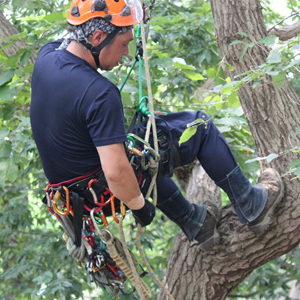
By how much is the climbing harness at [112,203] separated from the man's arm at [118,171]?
166 millimetres

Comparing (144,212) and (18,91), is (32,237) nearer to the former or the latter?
(18,91)

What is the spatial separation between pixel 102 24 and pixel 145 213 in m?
0.87

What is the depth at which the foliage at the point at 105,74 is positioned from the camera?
120 inches

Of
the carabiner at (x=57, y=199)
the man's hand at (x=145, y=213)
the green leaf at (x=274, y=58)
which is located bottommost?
the man's hand at (x=145, y=213)

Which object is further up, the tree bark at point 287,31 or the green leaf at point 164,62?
the green leaf at point 164,62

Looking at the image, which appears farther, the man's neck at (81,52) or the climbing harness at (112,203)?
the climbing harness at (112,203)

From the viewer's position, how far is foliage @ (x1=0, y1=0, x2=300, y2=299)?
305 centimetres

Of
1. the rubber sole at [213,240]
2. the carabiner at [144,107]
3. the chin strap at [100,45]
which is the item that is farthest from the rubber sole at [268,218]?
the chin strap at [100,45]

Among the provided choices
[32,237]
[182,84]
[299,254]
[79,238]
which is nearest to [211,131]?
[79,238]

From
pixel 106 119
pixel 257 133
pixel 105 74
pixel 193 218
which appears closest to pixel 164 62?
pixel 105 74

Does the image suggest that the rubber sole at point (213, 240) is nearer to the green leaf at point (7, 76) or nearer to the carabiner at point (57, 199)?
the carabiner at point (57, 199)

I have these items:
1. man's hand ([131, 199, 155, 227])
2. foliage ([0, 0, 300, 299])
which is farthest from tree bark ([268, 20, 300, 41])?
man's hand ([131, 199, 155, 227])

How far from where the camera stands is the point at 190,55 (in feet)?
13.5

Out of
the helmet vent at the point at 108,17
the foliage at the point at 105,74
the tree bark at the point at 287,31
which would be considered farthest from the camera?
the tree bark at the point at 287,31
